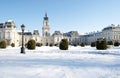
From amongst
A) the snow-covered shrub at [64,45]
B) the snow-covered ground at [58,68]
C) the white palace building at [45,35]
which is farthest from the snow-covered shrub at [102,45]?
the white palace building at [45,35]

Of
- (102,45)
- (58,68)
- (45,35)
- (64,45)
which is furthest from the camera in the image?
(45,35)

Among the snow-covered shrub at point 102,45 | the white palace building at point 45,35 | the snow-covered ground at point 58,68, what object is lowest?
the snow-covered ground at point 58,68

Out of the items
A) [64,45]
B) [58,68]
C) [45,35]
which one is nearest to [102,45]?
[64,45]

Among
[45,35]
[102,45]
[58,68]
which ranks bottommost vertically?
[58,68]

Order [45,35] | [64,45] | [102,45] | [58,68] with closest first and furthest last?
[58,68]
[64,45]
[102,45]
[45,35]

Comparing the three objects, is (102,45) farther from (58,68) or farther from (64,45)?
(58,68)

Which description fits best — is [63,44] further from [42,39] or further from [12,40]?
[42,39]

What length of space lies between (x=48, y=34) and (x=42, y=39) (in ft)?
12.7

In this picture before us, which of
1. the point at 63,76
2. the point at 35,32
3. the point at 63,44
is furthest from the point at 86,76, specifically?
the point at 35,32

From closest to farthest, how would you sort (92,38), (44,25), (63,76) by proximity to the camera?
(63,76)
(44,25)
(92,38)

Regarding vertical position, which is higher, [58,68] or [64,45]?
[64,45]

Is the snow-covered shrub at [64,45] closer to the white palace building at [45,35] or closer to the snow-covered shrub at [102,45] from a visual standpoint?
the snow-covered shrub at [102,45]

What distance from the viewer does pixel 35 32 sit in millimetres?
121562

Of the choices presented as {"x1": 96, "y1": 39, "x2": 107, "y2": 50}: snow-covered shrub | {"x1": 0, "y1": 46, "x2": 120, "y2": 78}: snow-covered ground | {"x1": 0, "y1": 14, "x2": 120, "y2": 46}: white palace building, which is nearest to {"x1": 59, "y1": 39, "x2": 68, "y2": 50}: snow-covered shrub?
{"x1": 96, "y1": 39, "x2": 107, "y2": 50}: snow-covered shrub
